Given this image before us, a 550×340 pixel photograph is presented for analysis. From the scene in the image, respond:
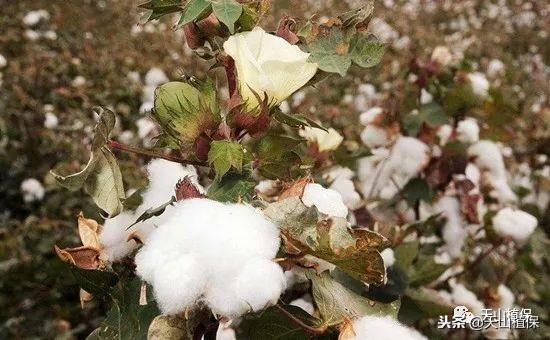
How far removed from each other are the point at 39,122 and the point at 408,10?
371 cm

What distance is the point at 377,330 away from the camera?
505 mm

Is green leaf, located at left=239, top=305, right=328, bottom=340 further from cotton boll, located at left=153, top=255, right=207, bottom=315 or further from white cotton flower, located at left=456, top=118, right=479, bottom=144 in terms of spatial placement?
white cotton flower, located at left=456, top=118, right=479, bottom=144

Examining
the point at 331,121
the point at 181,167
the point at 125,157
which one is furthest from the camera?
the point at 331,121

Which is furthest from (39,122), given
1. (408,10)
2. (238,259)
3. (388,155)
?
(408,10)

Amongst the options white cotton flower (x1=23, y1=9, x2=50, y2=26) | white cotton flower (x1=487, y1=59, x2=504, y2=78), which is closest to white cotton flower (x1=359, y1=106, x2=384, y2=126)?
white cotton flower (x1=23, y1=9, x2=50, y2=26)

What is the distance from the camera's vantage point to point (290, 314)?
54 centimetres

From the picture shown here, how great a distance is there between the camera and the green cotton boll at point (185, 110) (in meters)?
0.53

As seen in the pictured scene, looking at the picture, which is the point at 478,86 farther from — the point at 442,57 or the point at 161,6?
the point at 161,6

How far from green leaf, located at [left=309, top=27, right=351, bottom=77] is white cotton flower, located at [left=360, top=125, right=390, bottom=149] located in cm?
74

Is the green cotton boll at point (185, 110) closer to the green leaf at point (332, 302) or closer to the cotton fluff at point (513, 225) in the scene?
the green leaf at point (332, 302)

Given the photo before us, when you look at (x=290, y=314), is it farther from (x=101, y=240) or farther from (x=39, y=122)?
(x=39, y=122)

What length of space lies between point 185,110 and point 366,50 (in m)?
0.17

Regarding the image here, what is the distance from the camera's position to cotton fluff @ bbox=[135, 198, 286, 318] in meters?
0.46

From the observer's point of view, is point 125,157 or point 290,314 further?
point 125,157
